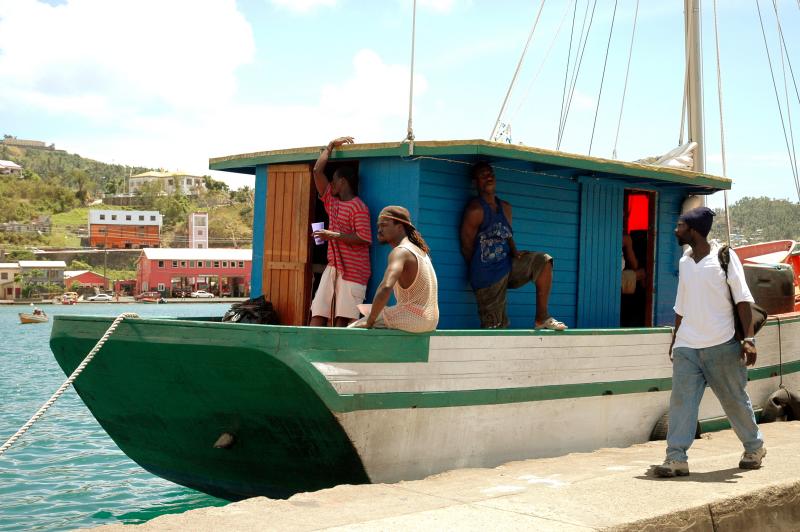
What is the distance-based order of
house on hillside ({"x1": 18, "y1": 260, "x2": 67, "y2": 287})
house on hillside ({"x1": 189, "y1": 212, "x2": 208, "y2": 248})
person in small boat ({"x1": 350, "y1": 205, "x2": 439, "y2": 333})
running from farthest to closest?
1. house on hillside ({"x1": 189, "y1": 212, "x2": 208, "y2": 248})
2. house on hillside ({"x1": 18, "y1": 260, "x2": 67, "y2": 287})
3. person in small boat ({"x1": 350, "y1": 205, "x2": 439, "y2": 333})

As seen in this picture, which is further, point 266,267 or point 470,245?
point 266,267

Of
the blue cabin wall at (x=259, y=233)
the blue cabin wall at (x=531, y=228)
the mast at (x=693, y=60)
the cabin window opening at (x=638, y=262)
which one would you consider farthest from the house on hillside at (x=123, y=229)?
the blue cabin wall at (x=531, y=228)

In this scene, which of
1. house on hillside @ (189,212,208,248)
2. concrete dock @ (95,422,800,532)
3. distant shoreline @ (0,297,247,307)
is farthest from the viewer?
house on hillside @ (189,212,208,248)

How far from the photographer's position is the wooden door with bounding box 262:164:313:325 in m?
7.98

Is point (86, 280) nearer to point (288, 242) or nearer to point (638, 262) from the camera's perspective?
point (638, 262)

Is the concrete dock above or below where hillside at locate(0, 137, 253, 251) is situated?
below

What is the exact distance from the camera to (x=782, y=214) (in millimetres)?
71312

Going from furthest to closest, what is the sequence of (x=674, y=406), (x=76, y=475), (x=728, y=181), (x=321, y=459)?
1. (x=76, y=475)
2. (x=728, y=181)
3. (x=321, y=459)
4. (x=674, y=406)

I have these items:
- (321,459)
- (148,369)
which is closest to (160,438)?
(148,369)

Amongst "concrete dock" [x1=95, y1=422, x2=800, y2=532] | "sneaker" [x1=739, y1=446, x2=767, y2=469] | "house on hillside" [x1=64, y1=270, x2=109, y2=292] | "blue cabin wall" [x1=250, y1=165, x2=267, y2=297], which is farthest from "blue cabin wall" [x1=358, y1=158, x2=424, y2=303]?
"house on hillside" [x1=64, y1=270, x2=109, y2=292]

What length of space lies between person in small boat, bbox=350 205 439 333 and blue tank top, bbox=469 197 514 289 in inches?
44.8

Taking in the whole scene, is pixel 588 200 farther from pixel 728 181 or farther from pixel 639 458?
pixel 639 458

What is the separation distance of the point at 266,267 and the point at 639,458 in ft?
12.1

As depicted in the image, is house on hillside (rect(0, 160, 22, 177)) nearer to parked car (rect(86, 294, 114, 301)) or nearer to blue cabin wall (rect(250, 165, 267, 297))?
parked car (rect(86, 294, 114, 301))
